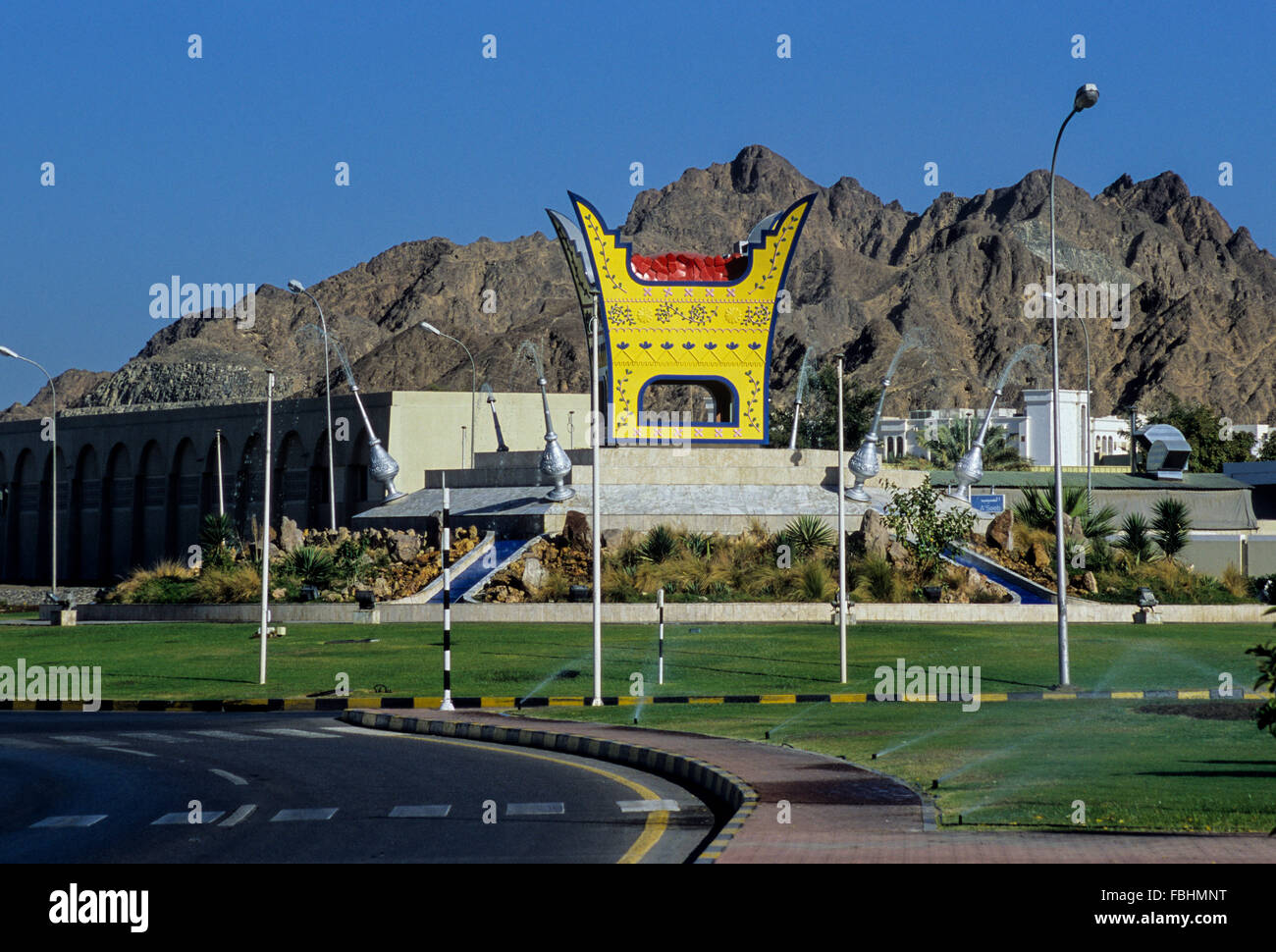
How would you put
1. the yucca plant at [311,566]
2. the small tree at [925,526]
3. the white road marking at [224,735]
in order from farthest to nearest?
the yucca plant at [311,566], the small tree at [925,526], the white road marking at [224,735]

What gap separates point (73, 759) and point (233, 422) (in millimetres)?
56018

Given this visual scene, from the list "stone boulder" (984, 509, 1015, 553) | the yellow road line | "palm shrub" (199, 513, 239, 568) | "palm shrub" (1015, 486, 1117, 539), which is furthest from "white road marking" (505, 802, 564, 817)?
"palm shrub" (1015, 486, 1117, 539)

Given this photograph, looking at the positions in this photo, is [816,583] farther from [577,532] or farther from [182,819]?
[182,819]

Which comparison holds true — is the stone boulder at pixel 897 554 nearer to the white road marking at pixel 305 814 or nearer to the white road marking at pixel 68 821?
the white road marking at pixel 305 814

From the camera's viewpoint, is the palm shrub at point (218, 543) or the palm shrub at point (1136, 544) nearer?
the palm shrub at point (218, 543)

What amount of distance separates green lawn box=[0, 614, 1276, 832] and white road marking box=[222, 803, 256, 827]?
5829 millimetres

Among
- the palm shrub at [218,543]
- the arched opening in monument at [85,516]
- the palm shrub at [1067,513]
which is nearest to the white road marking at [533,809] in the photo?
the palm shrub at [218,543]

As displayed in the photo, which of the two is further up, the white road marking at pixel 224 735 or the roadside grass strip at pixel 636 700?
the white road marking at pixel 224 735

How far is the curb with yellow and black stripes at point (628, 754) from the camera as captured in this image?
1327cm

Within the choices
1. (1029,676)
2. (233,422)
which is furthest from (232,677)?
(233,422)

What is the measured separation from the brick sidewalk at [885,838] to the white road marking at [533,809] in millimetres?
1770

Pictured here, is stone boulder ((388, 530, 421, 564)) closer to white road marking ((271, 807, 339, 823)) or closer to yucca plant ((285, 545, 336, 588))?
yucca plant ((285, 545, 336, 588))

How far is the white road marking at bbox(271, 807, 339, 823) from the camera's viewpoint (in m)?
13.9

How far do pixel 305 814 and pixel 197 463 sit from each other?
64.2m
